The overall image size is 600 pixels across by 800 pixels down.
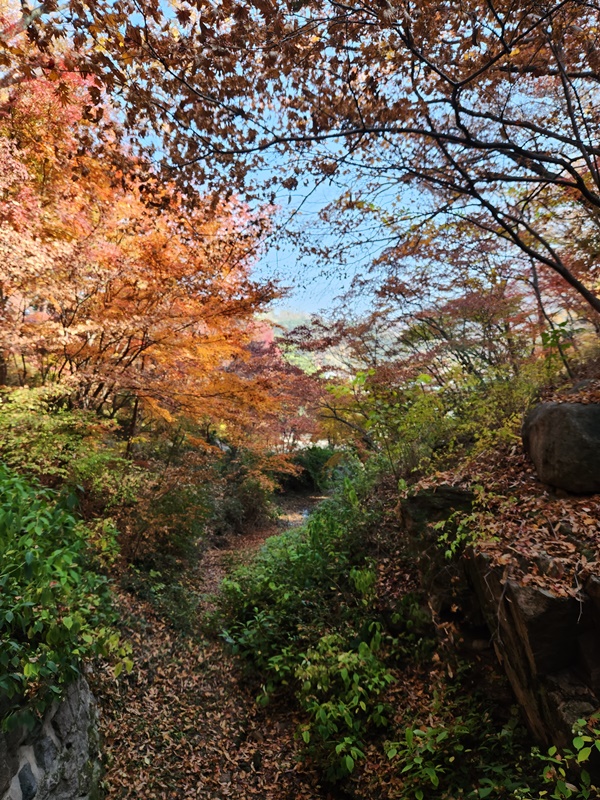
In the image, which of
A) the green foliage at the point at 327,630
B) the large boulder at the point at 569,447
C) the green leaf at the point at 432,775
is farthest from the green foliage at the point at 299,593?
the large boulder at the point at 569,447

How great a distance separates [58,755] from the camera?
281 centimetres

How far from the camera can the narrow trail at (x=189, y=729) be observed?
142 inches

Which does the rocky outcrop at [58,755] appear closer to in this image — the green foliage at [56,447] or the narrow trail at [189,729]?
the narrow trail at [189,729]

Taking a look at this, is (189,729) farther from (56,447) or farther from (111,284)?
(111,284)

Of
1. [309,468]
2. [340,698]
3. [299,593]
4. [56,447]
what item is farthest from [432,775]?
[309,468]

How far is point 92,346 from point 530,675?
22.6ft

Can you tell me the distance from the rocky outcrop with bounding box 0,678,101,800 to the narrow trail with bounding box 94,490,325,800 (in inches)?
17.0

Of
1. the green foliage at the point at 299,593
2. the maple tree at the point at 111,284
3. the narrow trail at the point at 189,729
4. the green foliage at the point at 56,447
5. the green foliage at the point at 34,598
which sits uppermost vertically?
the maple tree at the point at 111,284

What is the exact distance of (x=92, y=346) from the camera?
6.57 m

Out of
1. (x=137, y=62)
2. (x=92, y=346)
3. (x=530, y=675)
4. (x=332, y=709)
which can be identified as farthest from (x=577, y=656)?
(x=92, y=346)

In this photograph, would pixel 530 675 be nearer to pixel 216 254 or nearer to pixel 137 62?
pixel 137 62

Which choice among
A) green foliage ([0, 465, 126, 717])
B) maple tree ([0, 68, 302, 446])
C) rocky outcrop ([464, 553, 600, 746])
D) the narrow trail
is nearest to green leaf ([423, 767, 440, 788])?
rocky outcrop ([464, 553, 600, 746])

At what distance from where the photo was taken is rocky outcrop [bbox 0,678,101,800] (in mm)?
2395

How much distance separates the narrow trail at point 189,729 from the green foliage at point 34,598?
1.60 m
